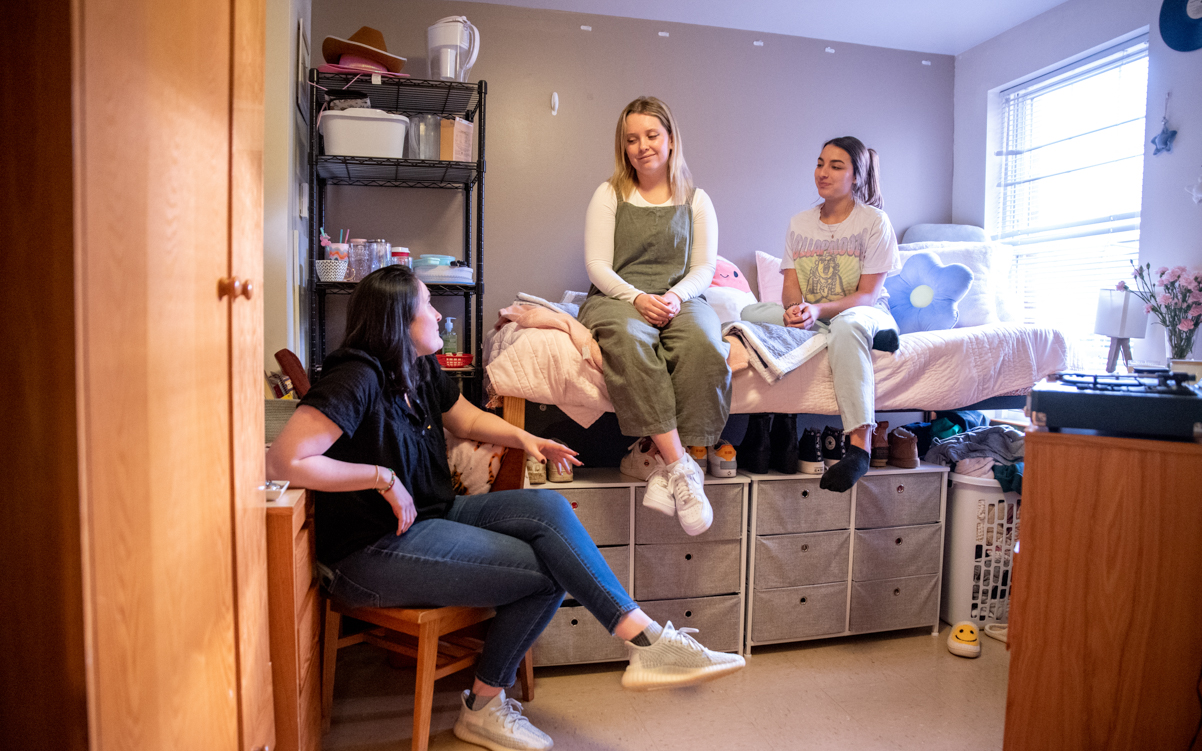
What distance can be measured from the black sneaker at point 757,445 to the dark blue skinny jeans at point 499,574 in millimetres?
769

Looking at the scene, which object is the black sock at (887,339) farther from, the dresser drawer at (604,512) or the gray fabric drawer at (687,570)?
the dresser drawer at (604,512)

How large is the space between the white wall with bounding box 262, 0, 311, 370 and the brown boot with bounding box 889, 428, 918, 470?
1.97 metres

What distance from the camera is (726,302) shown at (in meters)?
2.76

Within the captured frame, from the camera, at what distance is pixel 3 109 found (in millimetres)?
612

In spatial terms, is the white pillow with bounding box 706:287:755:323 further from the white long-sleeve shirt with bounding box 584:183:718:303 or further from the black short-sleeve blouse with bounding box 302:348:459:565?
the black short-sleeve blouse with bounding box 302:348:459:565

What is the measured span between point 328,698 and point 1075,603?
5.10 ft

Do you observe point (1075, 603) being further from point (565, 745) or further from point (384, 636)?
point (384, 636)

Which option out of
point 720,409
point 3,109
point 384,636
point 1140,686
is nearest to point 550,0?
point 720,409

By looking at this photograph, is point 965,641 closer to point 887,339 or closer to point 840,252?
point 887,339

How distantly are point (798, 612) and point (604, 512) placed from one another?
2.30 ft

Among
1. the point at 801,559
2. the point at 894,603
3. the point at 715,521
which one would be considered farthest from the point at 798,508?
the point at 894,603

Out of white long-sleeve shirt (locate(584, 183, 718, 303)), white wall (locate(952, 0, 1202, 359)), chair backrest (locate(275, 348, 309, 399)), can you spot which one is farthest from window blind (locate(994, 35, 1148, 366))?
chair backrest (locate(275, 348, 309, 399))

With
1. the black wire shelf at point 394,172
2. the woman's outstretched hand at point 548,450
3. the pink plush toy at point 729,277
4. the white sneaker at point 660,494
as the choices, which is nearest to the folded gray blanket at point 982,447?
the pink plush toy at point 729,277

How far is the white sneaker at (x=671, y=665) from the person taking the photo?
1.49 m
